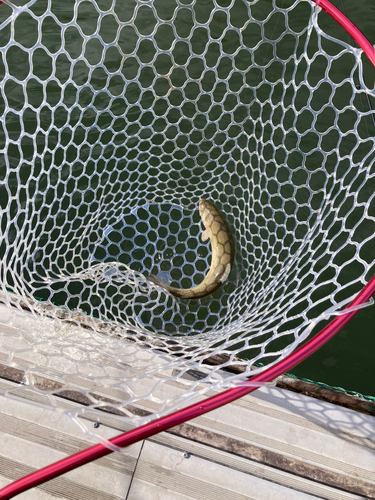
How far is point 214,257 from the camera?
3.86m

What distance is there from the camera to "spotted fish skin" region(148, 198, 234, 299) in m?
3.72

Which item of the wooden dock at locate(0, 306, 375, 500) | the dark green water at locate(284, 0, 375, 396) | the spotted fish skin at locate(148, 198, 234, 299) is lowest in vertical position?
the wooden dock at locate(0, 306, 375, 500)

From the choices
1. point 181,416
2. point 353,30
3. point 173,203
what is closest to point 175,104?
point 173,203

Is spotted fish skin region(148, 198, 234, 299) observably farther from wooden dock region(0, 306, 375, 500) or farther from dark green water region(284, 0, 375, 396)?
dark green water region(284, 0, 375, 396)

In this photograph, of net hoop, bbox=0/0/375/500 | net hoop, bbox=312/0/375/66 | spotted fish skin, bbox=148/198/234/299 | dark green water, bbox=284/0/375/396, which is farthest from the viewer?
dark green water, bbox=284/0/375/396

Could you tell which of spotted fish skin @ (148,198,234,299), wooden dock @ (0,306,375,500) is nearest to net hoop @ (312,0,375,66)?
spotted fish skin @ (148,198,234,299)

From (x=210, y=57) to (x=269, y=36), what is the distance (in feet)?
2.59

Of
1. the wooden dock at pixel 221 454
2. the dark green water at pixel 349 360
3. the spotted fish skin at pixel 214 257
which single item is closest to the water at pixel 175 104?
the dark green water at pixel 349 360

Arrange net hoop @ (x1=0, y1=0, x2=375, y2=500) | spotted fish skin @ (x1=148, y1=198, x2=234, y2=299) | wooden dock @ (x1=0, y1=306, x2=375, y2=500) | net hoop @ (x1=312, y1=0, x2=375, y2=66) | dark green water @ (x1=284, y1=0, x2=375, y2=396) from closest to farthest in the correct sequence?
net hoop @ (x1=0, y1=0, x2=375, y2=500) → net hoop @ (x1=312, y1=0, x2=375, y2=66) → wooden dock @ (x1=0, y1=306, x2=375, y2=500) → spotted fish skin @ (x1=148, y1=198, x2=234, y2=299) → dark green water @ (x1=284, y1=0, x2=375, y2=396)

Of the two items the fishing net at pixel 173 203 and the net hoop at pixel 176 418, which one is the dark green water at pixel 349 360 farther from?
the net hoop at pixel 176 418

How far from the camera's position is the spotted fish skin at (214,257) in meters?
3.72

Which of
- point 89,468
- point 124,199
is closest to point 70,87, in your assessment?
point 124,199

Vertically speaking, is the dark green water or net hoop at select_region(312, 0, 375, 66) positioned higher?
net hoop at select_region(312, 0, 375, 66)

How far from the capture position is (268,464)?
2.75 meters
